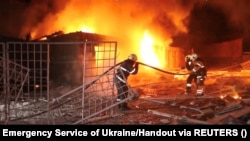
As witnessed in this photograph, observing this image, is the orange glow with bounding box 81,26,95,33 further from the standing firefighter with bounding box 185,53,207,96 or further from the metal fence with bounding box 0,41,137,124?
the standing firefighter with bounding box 185,53,207,96

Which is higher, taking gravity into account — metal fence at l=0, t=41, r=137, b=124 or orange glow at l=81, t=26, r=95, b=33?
orange glow at l=81, t=26, r=95, b=33

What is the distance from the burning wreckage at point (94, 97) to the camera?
906cm

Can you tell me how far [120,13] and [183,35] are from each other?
5.80 m

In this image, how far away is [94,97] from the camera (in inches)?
412

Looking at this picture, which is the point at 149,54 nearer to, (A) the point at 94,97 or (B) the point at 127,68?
(B) the point at 127,68

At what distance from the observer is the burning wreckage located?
9.06 metres

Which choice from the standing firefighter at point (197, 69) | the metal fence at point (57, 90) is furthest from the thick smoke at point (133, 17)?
the standing firefighter at point (197, 69)

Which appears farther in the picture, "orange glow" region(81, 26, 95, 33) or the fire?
the fire

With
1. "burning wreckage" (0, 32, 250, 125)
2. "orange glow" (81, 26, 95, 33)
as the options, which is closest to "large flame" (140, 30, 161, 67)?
"orange glow" (81, 26, 95, 33)

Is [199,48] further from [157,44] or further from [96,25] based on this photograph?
[96,25]
